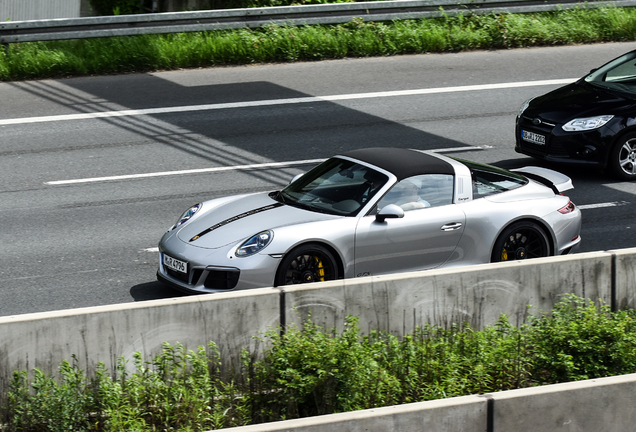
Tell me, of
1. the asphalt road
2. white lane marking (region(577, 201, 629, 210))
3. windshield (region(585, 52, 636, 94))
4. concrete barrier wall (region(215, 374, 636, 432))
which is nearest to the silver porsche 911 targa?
the asphalt road

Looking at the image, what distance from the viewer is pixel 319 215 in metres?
8.20

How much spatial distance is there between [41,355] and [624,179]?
8.87 metres

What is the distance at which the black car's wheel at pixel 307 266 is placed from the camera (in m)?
7.91

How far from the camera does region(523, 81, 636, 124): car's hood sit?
1226 cm

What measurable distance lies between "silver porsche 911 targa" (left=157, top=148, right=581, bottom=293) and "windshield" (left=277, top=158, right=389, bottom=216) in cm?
1

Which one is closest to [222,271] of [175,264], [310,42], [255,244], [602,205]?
[255,244]

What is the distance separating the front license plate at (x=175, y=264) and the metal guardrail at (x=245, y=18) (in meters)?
9.90

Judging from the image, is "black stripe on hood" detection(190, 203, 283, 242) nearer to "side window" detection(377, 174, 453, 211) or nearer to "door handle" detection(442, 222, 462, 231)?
"side window" detection(377, 174, 453, 211)

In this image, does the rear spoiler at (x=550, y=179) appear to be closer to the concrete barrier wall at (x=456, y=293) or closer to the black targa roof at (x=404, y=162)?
the black targa roof at (x=404, y=162)

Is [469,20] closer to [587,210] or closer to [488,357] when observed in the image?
[587,210]

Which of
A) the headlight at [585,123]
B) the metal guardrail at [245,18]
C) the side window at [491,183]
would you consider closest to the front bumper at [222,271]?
the side window at [491,183]

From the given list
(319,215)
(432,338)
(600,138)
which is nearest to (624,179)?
(600,138)

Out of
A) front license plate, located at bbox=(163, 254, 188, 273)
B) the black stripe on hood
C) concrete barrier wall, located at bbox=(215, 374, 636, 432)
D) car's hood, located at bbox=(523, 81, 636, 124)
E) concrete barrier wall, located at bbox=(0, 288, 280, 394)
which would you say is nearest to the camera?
concrete barrier wall, located at bbox=(215, 374, 636, 432)

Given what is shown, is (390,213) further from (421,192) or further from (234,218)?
(234,218)
